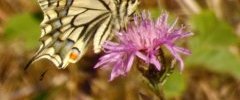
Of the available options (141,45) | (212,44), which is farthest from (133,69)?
(141,45)

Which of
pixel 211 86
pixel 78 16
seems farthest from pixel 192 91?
pixel 78 16

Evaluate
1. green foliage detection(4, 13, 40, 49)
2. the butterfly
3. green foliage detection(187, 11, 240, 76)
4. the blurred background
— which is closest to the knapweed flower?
the butterfly

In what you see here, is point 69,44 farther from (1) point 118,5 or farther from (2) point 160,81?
(2) point 160,81

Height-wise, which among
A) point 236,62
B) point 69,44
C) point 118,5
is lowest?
point 236,62

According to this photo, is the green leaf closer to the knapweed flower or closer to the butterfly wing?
the butterfly wing

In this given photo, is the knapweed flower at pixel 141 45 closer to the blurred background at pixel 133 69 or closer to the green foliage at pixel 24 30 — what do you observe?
the blurred background at pixel 133 69

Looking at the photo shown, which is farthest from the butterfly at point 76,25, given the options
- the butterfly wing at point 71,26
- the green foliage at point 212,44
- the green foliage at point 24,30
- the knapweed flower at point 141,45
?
the green foliage at point 24,30
